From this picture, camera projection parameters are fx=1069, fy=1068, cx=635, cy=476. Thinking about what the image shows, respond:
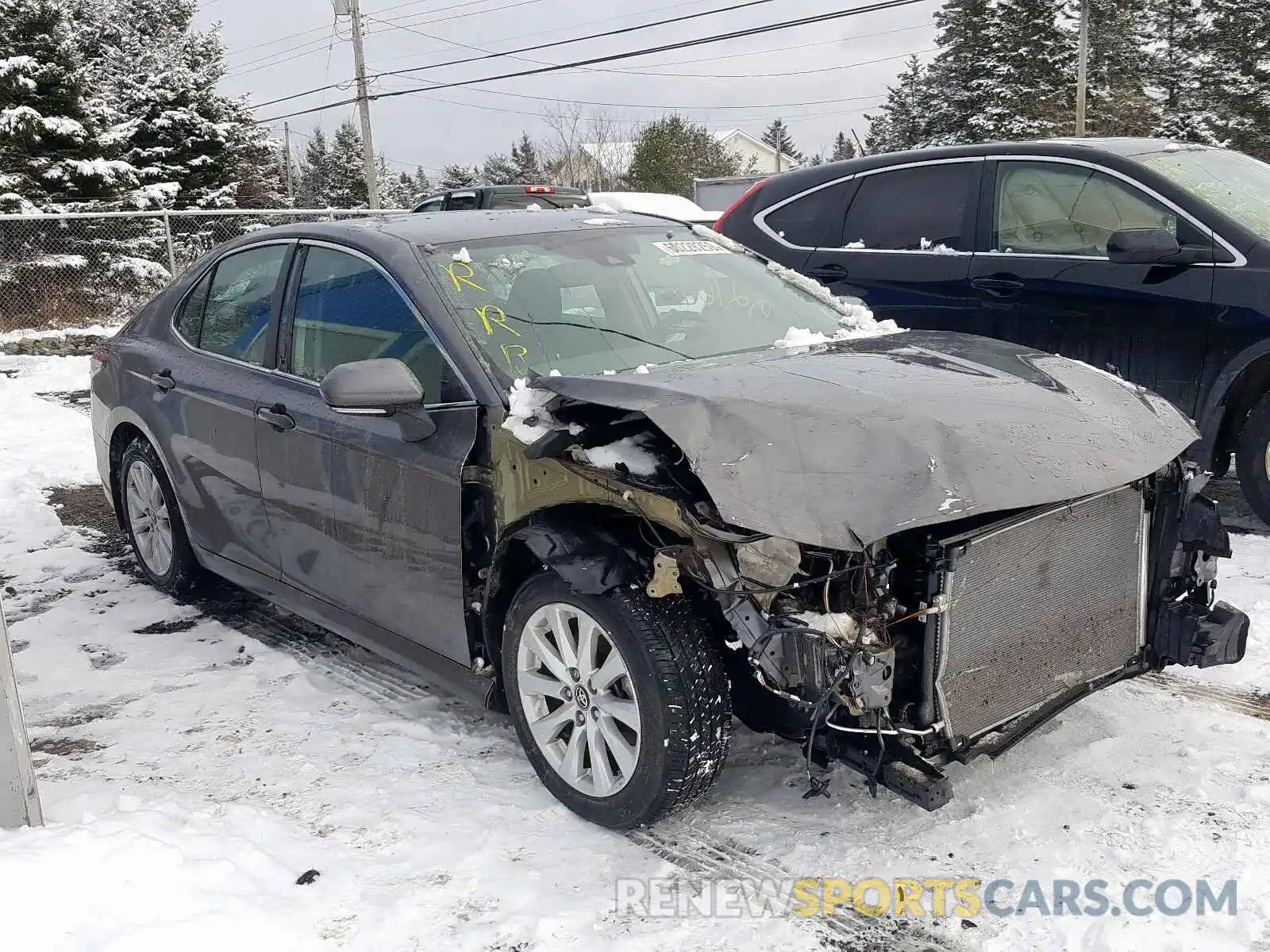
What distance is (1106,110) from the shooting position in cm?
3531

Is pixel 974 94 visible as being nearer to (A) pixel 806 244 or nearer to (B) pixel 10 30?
(B) pixel 10 30

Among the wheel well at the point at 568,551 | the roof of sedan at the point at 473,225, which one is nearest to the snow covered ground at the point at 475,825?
the wheel well at the point at 568,551

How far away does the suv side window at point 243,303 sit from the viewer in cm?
415

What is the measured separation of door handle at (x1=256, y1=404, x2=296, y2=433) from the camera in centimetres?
383

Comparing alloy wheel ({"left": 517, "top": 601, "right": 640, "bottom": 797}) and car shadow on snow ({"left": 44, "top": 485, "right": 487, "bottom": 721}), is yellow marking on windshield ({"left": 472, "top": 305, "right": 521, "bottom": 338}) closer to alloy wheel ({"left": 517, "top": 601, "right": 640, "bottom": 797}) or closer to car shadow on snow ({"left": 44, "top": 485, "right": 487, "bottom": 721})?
alloy wheel ({"left": 517, "top": 601, "right": 640, "bottom": 797})

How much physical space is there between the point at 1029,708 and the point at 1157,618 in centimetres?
60

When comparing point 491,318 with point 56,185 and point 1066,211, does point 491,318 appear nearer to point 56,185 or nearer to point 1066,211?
point 1066,211

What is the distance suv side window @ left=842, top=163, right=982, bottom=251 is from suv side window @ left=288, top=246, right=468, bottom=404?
3.56 metres

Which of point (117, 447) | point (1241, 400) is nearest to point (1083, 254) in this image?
point (1241, 400)

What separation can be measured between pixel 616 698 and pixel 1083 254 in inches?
154

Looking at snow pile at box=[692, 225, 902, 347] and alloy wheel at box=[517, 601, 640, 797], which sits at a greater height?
snow pile at box=[692, 225, 902, 347]

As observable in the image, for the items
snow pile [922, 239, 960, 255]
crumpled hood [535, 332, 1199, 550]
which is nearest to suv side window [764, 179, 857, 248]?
snow pile [922, 239, 960, 255]

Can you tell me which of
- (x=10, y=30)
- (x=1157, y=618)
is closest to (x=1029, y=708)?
(x=1157, y=618)

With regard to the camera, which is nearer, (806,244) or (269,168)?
(806,244)
